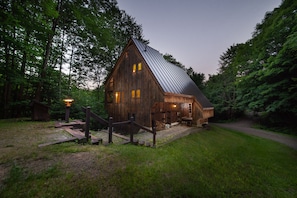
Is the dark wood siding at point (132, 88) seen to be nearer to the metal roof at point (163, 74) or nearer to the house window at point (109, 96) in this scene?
the house window at point (109, 96)

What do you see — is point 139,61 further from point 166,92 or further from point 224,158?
point 224,158

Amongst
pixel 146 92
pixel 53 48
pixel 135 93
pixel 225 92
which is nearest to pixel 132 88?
pixel 135 93

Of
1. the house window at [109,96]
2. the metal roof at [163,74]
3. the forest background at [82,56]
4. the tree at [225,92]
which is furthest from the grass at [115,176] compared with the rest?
the tree at [225,92]

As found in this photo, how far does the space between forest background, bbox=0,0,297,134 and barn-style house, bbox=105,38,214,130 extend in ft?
9.40

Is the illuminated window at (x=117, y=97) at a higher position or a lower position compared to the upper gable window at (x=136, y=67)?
lower

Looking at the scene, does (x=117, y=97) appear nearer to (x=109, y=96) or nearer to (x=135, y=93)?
(x=109, y=96)

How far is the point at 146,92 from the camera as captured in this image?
10.0 metres

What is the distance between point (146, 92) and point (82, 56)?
11064mm

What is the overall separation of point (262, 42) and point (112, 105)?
54.7 ft

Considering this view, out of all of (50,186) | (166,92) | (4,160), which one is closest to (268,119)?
(166,92)

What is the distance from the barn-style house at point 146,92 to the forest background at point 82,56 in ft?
9.40

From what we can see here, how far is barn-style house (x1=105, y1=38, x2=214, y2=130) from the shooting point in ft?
30.8

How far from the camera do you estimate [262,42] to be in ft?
34.3

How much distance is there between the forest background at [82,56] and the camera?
793 centimetres
